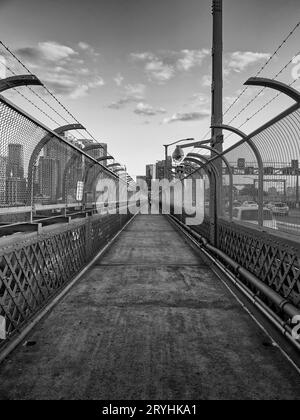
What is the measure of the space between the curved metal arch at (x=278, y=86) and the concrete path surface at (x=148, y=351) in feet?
10.9

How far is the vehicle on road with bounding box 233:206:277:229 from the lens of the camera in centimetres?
648

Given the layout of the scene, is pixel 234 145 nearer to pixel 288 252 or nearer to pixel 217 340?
pixel 288 252

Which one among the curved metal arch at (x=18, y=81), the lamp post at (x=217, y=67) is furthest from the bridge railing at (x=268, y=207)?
the lamp post at (x=217, y=67)

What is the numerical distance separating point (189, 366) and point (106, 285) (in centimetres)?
391

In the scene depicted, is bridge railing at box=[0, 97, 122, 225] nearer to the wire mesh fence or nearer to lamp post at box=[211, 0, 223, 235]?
the wire mesh fence

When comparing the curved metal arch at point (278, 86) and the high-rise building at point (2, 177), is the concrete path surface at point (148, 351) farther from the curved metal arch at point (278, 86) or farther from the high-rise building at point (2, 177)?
the curved metal arch at point (278, 86)

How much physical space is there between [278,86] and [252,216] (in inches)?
123

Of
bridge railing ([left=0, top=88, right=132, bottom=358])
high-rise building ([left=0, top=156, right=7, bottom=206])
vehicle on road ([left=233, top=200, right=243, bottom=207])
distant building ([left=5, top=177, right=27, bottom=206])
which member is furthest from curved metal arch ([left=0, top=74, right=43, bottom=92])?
vehicle on road ([left=233, top=200, right=243, bottom=207])

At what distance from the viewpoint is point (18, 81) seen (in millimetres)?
4758

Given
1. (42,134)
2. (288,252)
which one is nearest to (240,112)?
(288,252)

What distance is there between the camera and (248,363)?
13.5 feet

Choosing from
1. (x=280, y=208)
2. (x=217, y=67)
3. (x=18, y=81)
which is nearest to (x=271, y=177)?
(x=280, y=208)

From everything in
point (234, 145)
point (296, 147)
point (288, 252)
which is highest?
point (234, 145)
